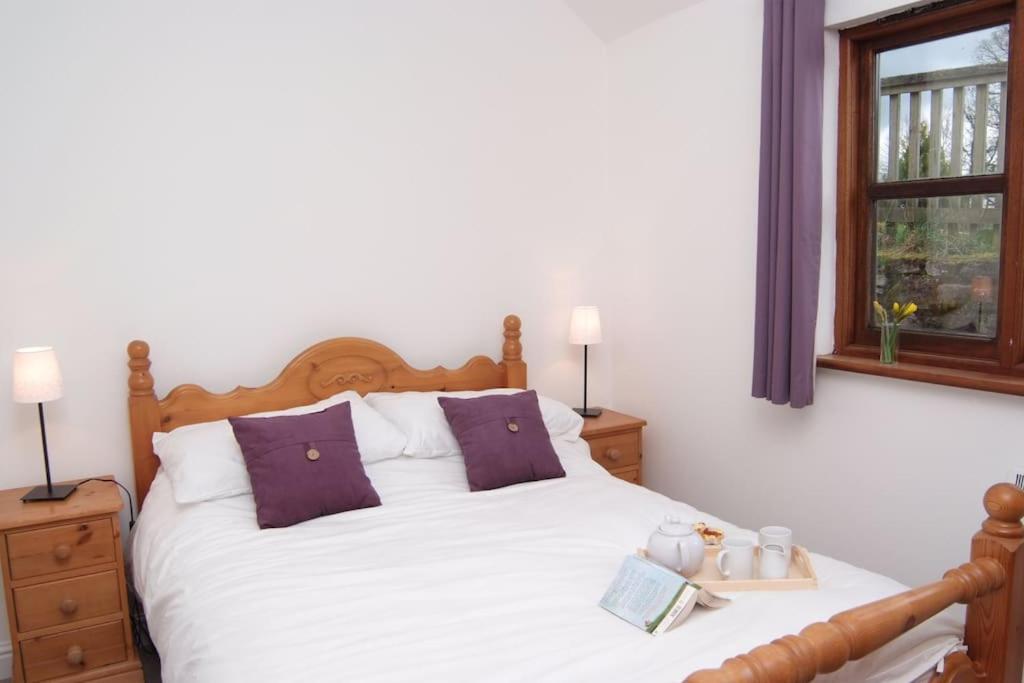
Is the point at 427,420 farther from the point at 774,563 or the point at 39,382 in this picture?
the point at 774,563

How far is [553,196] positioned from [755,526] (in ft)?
5.67

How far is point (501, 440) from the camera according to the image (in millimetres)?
2666

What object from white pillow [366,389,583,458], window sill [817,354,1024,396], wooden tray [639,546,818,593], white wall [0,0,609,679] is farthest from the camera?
white pillow [366,389,583,458]

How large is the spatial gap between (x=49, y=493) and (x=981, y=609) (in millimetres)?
2616

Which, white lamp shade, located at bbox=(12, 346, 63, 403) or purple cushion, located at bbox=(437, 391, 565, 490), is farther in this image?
purple cushion, located at bbox=(437, 391, 565, 490)

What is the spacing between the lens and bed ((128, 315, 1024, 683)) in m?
1.44

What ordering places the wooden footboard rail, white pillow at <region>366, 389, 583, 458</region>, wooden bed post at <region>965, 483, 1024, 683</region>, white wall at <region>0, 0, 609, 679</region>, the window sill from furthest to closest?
white pillow at <region>366, 389, 583, 458</region> < white wall at <region>0, 0, 609, 679</region> < the window sill < wooden bed post at <region>965, 483, 1024, 683</region> < the wooden footboard rail

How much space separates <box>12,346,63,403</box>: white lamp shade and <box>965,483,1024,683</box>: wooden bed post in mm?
2598

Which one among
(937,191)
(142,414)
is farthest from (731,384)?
(142,414)

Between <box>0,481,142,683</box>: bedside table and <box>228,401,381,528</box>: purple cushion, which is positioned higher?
<box>228,401,381,528</box>: purple cushion

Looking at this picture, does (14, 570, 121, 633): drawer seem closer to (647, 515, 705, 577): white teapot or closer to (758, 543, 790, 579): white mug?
(647, 515, 705, 577): white teapot

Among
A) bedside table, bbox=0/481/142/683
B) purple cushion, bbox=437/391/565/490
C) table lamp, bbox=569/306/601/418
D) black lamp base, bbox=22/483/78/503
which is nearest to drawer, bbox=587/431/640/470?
table lamp, bbox=569/306/601/418

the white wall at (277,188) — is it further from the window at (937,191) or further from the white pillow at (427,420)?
the window at (937,191)

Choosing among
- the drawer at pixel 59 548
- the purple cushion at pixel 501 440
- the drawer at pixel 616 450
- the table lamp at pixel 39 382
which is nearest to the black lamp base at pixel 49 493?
the table lamp at pixel 39 382
